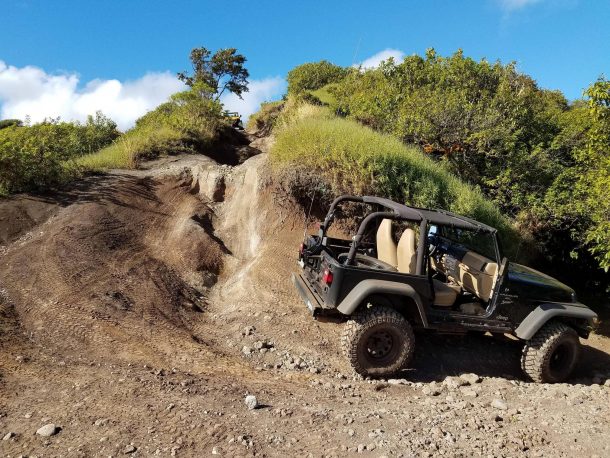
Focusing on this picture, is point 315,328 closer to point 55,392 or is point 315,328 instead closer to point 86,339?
point 86,339

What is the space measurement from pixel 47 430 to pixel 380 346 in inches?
133

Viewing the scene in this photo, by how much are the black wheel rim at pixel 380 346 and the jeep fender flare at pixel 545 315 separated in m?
1.67

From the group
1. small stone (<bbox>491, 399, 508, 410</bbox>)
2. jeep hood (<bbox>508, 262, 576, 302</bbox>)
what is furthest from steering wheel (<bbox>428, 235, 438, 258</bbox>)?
small stone (<bbox>491, 399, 508, 410</bbox>)

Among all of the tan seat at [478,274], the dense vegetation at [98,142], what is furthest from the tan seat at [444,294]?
the dense vegetation at [98,142]

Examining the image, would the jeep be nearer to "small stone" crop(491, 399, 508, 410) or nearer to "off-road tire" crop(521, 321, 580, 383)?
"off-road tire" crop(521, 321, 580, 383)

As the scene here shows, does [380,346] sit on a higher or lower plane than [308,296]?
lower

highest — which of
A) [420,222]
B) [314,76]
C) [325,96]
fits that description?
[314,76]

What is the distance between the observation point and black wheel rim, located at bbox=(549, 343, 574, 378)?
5723 mm

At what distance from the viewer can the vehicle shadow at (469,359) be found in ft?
18.8

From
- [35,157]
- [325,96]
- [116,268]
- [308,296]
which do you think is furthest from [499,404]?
[325,96]

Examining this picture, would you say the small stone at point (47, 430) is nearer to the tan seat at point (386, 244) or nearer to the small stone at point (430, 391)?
the small stone at point (430, 391)

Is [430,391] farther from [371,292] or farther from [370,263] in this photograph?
[370,263]

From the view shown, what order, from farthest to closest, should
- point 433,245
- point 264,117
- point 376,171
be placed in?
point 264,117 → point 376,171 → point 433,245

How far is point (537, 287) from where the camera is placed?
18.3 feet
